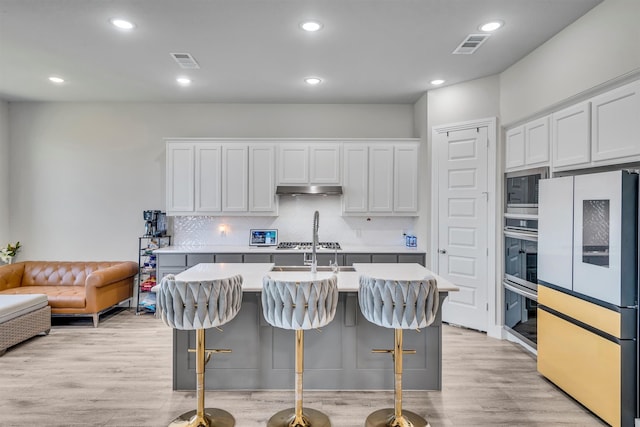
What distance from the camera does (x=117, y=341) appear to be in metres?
4.17

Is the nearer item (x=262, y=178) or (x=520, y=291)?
(x=520, y=291)

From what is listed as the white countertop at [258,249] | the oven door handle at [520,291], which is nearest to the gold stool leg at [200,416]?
the white countertop at [258,249]

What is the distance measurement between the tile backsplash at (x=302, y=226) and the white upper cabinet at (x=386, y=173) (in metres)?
0.36

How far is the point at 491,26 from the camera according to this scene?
3.16 m

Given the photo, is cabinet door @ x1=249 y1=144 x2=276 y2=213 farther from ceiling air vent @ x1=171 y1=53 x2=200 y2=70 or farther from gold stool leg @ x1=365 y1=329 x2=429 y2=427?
gold stool leg @ x1=365 y1=329 x2=429 y2=427

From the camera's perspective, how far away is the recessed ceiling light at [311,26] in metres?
3.11

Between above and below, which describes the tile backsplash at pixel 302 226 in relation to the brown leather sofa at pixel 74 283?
above

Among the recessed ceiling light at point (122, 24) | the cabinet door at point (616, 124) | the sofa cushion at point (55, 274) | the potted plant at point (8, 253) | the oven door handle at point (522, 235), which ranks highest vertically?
the recessed ceiling light at point (122, 24)

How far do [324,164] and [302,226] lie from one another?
102 centimetres

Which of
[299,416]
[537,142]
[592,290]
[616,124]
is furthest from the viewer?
[537,142]

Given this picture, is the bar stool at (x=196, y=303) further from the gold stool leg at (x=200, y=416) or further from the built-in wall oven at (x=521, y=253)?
the built-in wall oven at (x=521, y=253)

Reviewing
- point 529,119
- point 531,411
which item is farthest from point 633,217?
point 529,119

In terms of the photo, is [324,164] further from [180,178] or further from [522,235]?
[522,235]

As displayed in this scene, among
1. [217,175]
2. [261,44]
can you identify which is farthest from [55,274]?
[261,44]
